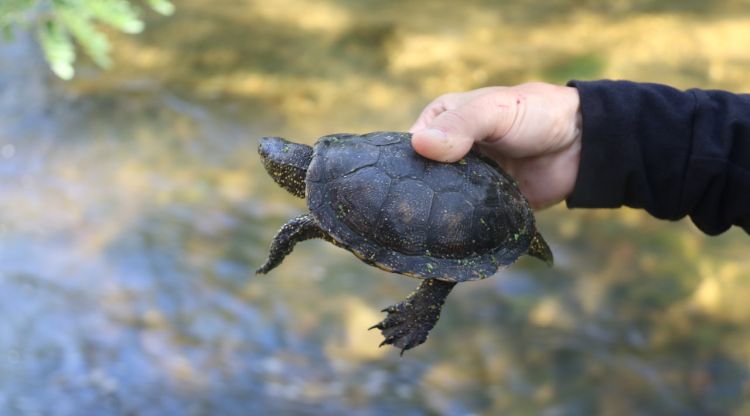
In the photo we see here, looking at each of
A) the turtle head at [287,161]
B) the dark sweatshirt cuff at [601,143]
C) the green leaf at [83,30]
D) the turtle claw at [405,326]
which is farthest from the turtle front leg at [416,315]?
the green leaf at [83,30]

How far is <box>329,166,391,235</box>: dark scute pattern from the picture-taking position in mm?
2062

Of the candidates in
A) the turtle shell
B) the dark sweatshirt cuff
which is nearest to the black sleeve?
the dark sweatshirt cuff

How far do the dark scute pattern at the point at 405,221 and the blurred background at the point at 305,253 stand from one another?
2.17 metres

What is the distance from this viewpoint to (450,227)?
204cm

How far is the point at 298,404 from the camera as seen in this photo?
186 inches

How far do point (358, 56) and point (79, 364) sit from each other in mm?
4171

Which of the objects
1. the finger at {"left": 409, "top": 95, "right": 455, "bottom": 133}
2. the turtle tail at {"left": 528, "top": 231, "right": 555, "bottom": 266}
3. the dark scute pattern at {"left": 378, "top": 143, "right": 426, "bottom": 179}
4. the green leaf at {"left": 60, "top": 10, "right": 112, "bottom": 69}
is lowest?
the turtle tail at {"left": 528, "top": 231, "right": 555, "bottom": 266}

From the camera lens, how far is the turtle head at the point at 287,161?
2.33m

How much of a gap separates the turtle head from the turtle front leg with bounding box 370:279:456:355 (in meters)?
0.55

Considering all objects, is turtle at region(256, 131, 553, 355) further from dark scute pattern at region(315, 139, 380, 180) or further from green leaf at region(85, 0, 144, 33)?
green leaf at region(85, 0, 144, 33)

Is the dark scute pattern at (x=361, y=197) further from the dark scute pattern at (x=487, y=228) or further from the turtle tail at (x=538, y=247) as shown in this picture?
the turtle tail at (x=538, y=247)

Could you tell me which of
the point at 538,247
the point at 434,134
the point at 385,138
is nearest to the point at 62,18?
the point at 385,138

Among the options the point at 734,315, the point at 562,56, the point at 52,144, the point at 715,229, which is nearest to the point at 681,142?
the point at 715,229

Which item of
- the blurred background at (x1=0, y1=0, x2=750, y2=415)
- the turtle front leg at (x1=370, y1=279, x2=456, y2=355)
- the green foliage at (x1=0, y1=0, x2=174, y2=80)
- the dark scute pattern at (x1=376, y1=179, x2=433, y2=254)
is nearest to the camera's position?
the dark scute pattern at (x1=376, y1=179, x2=433, y2=254)
